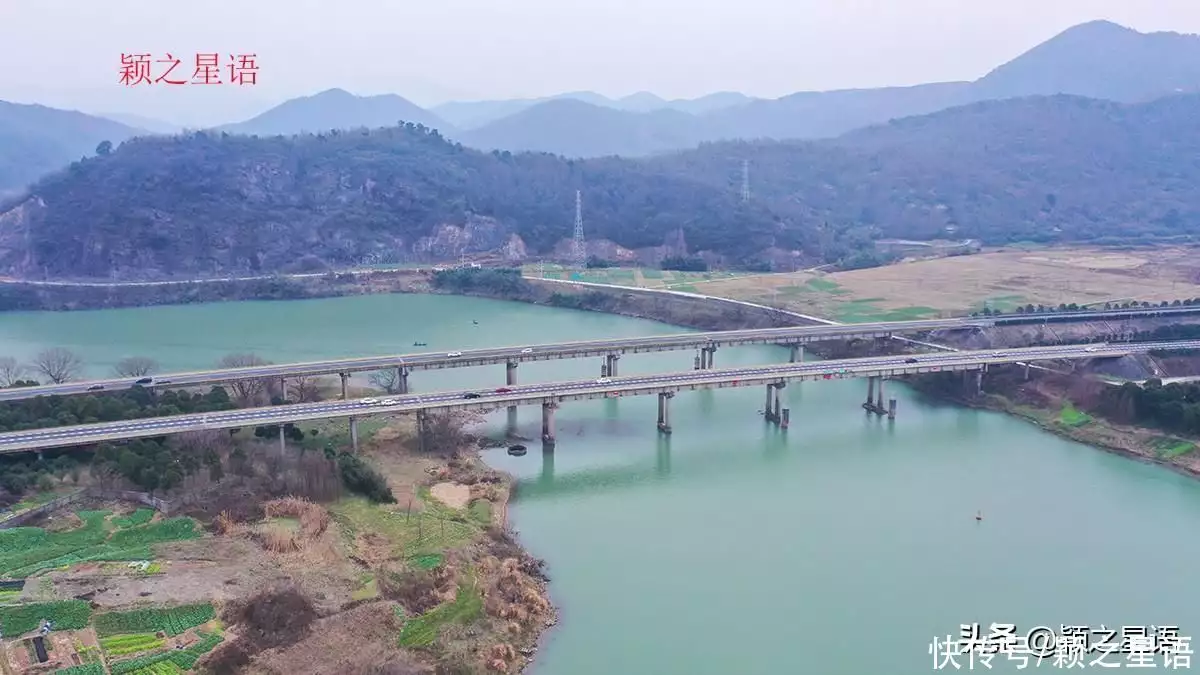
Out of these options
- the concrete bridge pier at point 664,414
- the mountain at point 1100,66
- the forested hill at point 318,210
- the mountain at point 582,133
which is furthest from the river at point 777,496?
the mountain at point 1100,66

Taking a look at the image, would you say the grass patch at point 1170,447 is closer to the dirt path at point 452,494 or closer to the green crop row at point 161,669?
the dirt path at point 452,494

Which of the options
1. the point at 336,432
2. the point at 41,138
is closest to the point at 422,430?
the point at 336,432

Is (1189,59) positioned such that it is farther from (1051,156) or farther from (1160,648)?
(1160,648)

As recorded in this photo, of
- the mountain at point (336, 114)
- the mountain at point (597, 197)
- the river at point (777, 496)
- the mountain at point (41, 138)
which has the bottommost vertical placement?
the river at point (777, 496)

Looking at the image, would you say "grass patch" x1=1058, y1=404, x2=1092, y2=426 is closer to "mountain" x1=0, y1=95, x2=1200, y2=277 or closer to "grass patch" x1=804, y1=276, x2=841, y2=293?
"grass patch" x1=804, y1=276, x2=841, y2=293

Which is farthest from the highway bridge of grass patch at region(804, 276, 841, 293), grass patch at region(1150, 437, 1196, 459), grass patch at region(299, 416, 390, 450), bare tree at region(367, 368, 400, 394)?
grass patch at region(804, 276, 841, 293)

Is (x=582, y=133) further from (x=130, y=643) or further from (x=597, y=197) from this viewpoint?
(x=130, y=643)
